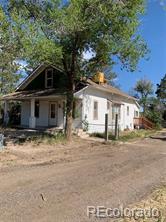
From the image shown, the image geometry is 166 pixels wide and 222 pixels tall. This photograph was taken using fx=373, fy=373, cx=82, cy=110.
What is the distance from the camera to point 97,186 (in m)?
9.76

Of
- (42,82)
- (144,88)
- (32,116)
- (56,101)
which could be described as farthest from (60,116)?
(144,88)

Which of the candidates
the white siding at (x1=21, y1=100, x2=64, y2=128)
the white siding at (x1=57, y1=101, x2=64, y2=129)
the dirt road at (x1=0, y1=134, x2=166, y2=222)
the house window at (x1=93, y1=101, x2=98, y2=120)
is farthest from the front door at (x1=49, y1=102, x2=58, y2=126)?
the dirt road at (x1=0, y1=134, x2=166, y2=222)

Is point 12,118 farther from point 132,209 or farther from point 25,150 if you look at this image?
point 132,209

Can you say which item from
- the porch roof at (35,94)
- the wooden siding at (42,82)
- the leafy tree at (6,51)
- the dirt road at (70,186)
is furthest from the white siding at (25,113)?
the dirt road at (70,186)

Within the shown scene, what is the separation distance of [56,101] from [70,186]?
22069mm

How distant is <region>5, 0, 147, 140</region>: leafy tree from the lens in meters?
19.4

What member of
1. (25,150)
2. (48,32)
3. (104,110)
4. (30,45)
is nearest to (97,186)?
(25,150)

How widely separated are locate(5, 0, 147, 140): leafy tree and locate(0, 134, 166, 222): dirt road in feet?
23.5

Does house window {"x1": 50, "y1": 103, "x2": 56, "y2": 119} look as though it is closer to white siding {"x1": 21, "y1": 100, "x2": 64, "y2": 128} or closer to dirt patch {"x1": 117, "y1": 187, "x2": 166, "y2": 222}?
white siding {"x1": 21, "y1": 100, "x2": 64, "y2": 128}

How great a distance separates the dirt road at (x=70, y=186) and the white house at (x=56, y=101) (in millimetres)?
15162

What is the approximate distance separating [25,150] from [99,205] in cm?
1031

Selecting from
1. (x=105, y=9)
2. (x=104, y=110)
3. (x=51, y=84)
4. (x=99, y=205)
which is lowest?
(x=99, y=205)

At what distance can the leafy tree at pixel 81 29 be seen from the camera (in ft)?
63.7

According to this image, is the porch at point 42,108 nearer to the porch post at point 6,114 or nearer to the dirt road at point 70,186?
the porch post at point 6,114
